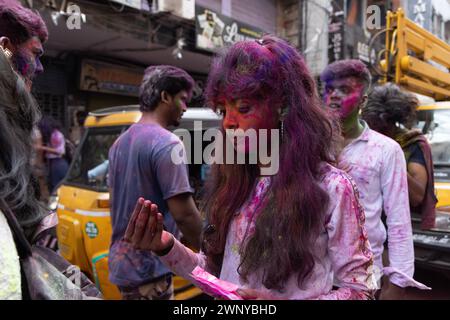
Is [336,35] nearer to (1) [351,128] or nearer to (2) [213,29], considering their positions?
(2) [213,29]

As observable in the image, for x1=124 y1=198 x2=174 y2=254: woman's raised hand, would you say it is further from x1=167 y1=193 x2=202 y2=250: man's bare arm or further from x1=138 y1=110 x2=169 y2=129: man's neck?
x1=138 y1=110 x2=169 y2=129: man's neck

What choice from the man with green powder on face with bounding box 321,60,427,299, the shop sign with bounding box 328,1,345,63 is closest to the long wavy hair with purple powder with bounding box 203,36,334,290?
the man with green powder on face with bounding box 321,60,427,299

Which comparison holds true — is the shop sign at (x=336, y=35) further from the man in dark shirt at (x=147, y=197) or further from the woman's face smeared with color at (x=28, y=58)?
the woman's face smeared with color at (x=28, y=58)

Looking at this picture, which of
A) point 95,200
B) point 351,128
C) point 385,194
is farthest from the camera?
point 95,200

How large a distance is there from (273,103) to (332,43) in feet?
30.0

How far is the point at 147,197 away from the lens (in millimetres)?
2109

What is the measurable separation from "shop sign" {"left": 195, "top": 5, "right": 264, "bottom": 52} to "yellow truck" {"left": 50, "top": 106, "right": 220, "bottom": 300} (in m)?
3.79

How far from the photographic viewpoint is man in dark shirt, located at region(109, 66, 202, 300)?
2.08 m

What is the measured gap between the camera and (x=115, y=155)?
2266 mm

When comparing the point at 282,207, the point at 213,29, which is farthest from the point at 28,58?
the point at 213,29

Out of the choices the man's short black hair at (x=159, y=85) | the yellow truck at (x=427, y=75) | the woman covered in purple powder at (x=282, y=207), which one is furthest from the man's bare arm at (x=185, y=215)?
the yellow truck at (x=427, y=75)

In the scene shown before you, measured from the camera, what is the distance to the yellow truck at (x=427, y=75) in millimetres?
3738

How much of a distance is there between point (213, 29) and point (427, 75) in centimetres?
444
